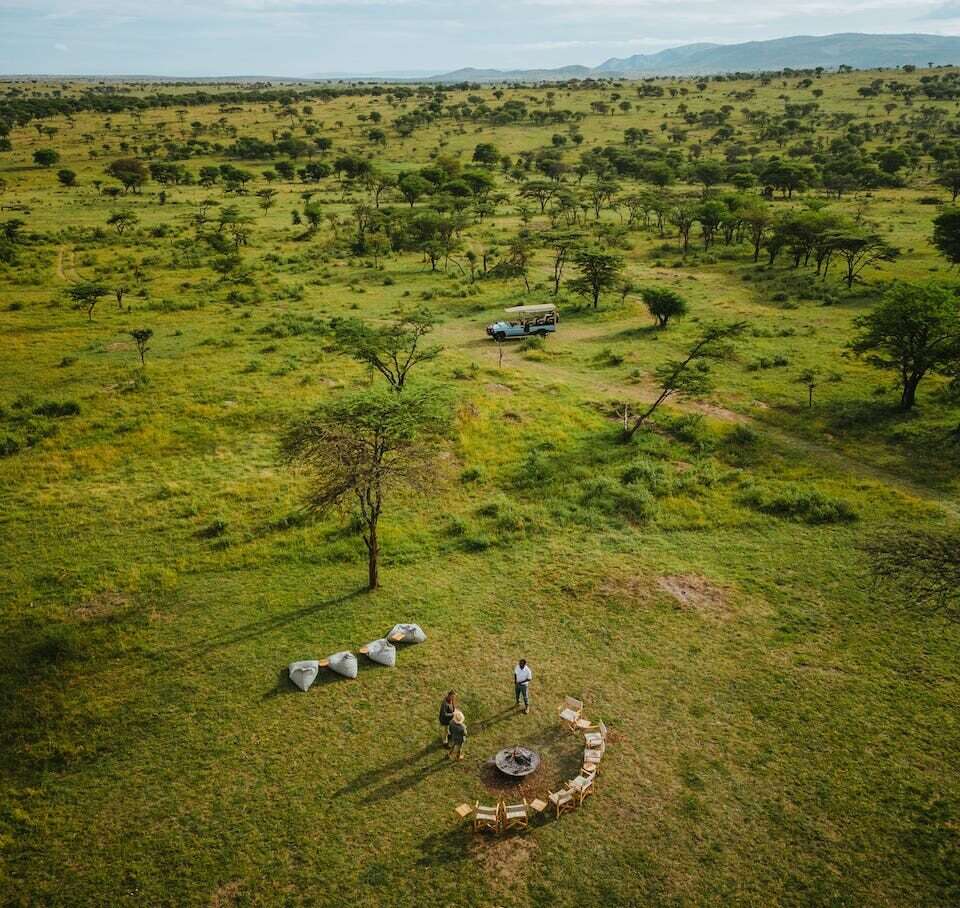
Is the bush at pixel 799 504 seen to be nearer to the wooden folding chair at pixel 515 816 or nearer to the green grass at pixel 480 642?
the green grass at pixel 480 642

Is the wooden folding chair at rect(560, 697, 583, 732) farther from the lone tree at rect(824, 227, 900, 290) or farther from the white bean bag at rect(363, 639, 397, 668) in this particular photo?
the lone tree at rect(824, 227, 900, 290)

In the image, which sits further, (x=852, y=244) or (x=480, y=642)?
(x=852, y=244)

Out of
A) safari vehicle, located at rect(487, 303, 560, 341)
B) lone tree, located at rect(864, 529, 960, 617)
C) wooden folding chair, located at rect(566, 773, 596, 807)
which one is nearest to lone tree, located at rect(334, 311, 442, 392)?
safari vehicle, located at rect(487, 303, 560, 341)

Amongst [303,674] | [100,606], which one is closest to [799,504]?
[303,674]

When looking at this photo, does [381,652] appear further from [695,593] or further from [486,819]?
[695,593]

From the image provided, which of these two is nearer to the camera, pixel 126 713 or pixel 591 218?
pixel 126 713

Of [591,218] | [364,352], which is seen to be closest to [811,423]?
[364,352]

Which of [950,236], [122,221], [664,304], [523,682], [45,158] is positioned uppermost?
[45,158]

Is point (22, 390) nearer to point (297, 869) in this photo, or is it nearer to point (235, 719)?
point (235, 719)
